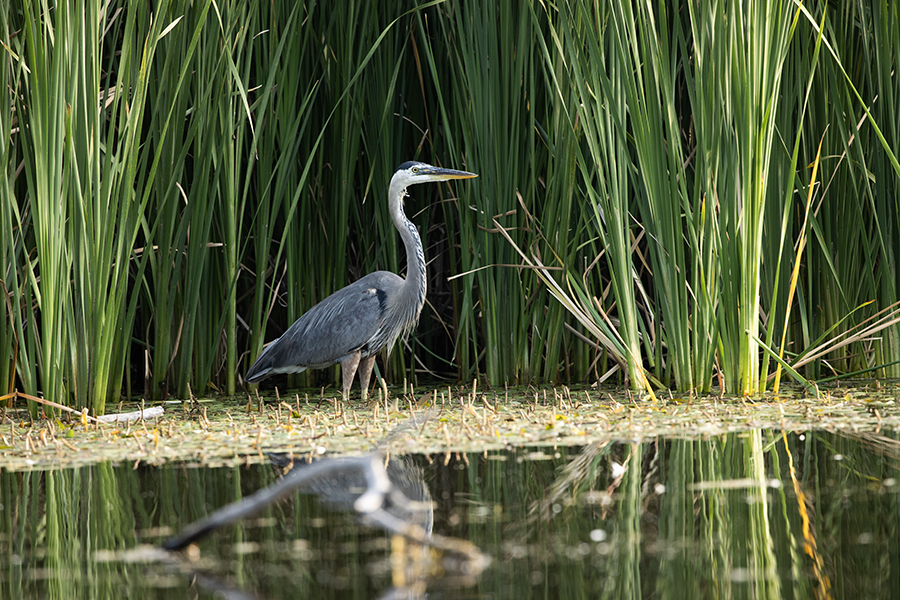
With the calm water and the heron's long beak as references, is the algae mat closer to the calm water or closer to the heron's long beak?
the calm water

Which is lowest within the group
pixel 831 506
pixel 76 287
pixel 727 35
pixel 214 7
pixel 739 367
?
pixel 739 367

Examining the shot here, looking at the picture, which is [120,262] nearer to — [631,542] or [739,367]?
[739,367]

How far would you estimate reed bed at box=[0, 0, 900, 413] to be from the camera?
11.6 feet

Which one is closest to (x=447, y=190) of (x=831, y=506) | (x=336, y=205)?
(x=336, y=205)

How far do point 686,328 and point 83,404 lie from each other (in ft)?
7.80

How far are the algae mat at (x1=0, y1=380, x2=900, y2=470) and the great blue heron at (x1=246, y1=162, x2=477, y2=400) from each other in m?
0.66

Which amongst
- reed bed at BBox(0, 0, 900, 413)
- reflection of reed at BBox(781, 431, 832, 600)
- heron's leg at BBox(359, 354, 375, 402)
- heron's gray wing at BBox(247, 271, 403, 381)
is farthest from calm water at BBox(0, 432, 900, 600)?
heron's leg at BBox(359, 354, 375, 402)

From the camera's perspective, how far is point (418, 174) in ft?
15.0

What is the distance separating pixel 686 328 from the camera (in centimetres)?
371

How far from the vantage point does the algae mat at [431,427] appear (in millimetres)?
2859

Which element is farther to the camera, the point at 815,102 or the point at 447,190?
the point at 447,190

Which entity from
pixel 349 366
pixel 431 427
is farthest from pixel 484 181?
pixel 431 427

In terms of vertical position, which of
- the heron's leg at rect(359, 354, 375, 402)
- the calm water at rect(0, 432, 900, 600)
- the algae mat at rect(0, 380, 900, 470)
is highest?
the calm water at rect(0, 432, 900, 600)

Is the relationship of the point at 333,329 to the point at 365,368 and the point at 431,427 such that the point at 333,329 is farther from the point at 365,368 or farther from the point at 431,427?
the point at 431,427
